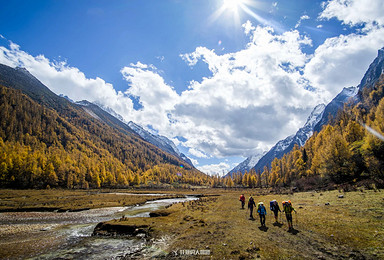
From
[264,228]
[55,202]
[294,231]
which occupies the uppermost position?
[294,231]

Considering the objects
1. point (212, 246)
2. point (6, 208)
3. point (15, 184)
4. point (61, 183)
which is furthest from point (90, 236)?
point (61, 183)

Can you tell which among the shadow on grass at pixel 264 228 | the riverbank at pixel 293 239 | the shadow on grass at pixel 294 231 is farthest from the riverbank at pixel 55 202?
the shadow on grass at pixel 294 231

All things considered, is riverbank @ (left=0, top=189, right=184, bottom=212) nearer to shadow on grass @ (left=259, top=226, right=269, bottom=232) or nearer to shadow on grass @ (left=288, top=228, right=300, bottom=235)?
shadow on grass @ (left=259, top=226, right=269, bottom=232)

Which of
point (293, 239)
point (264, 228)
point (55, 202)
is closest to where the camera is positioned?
point (293, 239)

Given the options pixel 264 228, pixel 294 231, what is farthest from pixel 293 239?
pixel 264 228

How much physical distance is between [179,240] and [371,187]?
39.4 metres

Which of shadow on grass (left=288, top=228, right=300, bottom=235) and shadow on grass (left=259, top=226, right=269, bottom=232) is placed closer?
shadow on grass (left=288, top=228, right=300, bottom=235)

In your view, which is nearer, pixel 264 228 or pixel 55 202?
pixel 264 228

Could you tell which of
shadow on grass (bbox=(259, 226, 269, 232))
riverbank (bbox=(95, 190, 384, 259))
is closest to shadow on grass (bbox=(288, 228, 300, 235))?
riverbank (bbox=(95, 190, 384, 259))

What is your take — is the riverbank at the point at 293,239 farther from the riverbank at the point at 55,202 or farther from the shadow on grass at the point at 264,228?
the riverbank at the point at 55,202

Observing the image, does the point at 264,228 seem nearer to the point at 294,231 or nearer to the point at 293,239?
the point at 294,231

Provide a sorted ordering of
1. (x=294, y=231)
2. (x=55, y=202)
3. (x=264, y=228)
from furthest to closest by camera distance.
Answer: (x=55, y=202) → (x=264, y=228) → (x=294, y=231)

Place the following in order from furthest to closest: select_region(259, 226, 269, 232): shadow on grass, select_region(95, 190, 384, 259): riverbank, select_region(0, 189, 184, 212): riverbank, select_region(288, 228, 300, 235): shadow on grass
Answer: select_region(0, 189, 184, 212): riverbank < select_region(259, 226, 269, 232): shadow on grass < select_region(288, 228, 300, 235): shadow on grass < select_region(95, 190, 384, 259): riverbank

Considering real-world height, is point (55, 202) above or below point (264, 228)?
below
